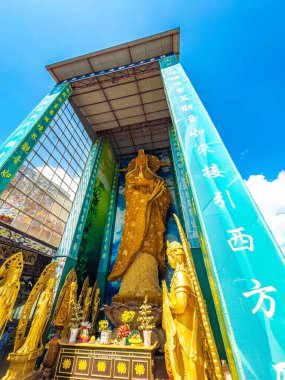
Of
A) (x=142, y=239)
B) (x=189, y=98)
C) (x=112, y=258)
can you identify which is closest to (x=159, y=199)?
(x=142, y=239)

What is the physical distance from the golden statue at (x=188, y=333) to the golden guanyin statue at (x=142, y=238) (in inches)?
136

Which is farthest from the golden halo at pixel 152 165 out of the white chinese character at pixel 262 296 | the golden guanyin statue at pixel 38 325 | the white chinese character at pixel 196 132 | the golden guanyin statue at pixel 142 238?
the white chinese character at pixel 262 296

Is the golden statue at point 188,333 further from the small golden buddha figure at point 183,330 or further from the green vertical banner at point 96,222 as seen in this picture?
the green vertical banner at point 96,222

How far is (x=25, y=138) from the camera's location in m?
4.71

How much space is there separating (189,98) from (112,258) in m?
6.96

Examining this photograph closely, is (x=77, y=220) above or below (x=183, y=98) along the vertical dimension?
below

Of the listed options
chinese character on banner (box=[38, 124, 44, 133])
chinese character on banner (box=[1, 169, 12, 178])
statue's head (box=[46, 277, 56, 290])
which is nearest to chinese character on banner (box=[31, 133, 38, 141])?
chinese character on banner (box=[38, 124, 44, 133])

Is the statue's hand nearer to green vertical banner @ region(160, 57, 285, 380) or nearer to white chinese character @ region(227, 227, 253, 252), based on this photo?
green vertical banner @ region(160, 57, 285, 380)

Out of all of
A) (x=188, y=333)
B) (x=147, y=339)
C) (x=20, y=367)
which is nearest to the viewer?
(x=188, y=333)

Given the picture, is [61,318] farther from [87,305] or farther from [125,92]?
[125,92]

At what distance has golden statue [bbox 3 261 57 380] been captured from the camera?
332 centimetres

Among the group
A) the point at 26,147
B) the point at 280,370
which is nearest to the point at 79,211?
the point at 26,147

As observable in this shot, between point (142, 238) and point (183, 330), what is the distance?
4.58 m

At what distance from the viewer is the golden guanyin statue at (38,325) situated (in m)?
3.64
